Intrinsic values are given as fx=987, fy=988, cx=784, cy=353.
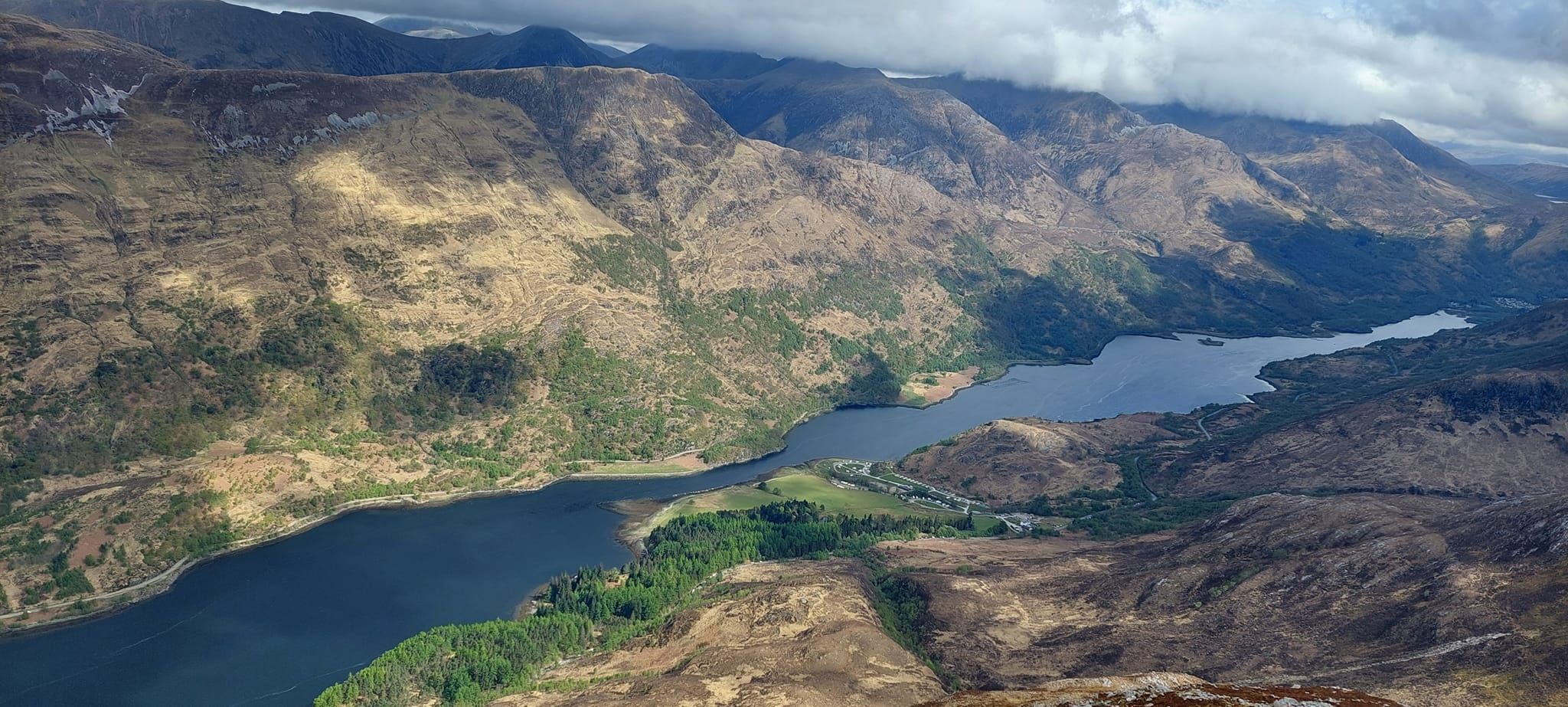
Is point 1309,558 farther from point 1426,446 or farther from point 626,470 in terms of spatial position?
point 626,470

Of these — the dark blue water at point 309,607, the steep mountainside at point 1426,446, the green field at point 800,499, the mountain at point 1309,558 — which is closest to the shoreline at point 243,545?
the dark blue water at point 309,607

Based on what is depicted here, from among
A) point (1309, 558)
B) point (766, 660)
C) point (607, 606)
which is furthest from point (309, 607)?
point (1309, 558)

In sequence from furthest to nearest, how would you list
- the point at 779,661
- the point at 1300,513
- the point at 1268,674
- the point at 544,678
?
the point at 1300,513 < the point at 544,678 < the point at 779,661 < the point at 1268,674

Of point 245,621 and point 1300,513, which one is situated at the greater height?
point 1300,513

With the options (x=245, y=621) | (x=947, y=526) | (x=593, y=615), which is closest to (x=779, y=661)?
(x=593, y=615)

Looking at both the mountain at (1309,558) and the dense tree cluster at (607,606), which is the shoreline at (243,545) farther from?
the mountain at (1309,558)

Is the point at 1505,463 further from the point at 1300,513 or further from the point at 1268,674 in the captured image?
the point at 1268,674

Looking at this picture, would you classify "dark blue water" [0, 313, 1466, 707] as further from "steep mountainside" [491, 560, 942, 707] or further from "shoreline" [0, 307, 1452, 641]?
"steep mountainside" [491, 560, 942, 707]

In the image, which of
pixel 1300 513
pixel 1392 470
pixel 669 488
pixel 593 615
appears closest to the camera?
pixel 1300 513
